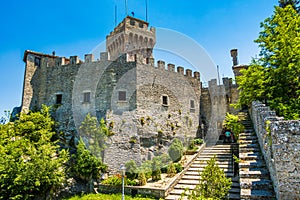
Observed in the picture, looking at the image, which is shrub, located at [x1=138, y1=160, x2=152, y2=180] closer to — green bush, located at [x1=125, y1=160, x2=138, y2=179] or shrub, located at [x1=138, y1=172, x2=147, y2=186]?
green bush, located at [x1=125, y1=160, x2=138, y2=179]

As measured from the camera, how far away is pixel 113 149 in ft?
44.0

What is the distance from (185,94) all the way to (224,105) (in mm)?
4330

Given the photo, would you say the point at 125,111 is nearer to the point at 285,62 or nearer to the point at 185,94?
the point at 185,94

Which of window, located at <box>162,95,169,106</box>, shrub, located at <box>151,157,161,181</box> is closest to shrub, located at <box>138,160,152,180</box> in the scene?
shrub, located at <box>151,157,161,181</box>

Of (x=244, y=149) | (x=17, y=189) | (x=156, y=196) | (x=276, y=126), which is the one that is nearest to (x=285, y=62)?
(x=244, y=149)

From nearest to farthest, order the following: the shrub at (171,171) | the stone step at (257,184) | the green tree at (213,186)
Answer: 1. the stone step at (257,184)
2. the green tree at (213,186)
3. the shrub at (171,171)

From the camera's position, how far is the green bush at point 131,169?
1199 cm

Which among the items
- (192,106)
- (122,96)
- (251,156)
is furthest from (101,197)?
(192,106)

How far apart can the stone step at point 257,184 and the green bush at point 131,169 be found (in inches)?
289

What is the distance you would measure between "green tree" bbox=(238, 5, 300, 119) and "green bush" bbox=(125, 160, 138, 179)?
7.69m

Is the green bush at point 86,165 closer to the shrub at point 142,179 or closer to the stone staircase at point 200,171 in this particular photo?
the shrub at point 142,179

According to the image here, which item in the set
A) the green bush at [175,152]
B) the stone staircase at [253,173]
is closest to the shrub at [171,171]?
the green bush at [175,152]

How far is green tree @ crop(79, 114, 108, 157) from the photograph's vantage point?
41.4ft

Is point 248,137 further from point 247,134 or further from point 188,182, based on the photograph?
point 188,182
